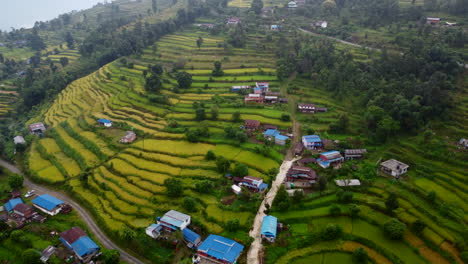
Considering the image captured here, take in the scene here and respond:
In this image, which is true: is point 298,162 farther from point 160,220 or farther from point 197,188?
point 160,220

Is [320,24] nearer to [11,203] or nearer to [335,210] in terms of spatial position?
[335,210]

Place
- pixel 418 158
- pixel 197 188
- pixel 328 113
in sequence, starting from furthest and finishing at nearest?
pixel 328 113 < pixel 418 158 < pixel 197 188

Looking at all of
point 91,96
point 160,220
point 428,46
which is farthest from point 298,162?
point 91,96

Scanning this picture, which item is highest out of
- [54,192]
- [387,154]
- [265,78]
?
[265,78]

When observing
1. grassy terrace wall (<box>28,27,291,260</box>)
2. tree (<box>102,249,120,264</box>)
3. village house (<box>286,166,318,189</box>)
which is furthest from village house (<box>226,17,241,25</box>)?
tree (<box>102,249,120,264</box>)

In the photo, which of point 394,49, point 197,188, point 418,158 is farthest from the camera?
point 394,49

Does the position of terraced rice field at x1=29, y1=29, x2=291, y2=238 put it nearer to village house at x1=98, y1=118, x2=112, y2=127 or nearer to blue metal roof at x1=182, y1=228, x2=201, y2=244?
village house at x1=98, y1=118, x2=112, y2=127
